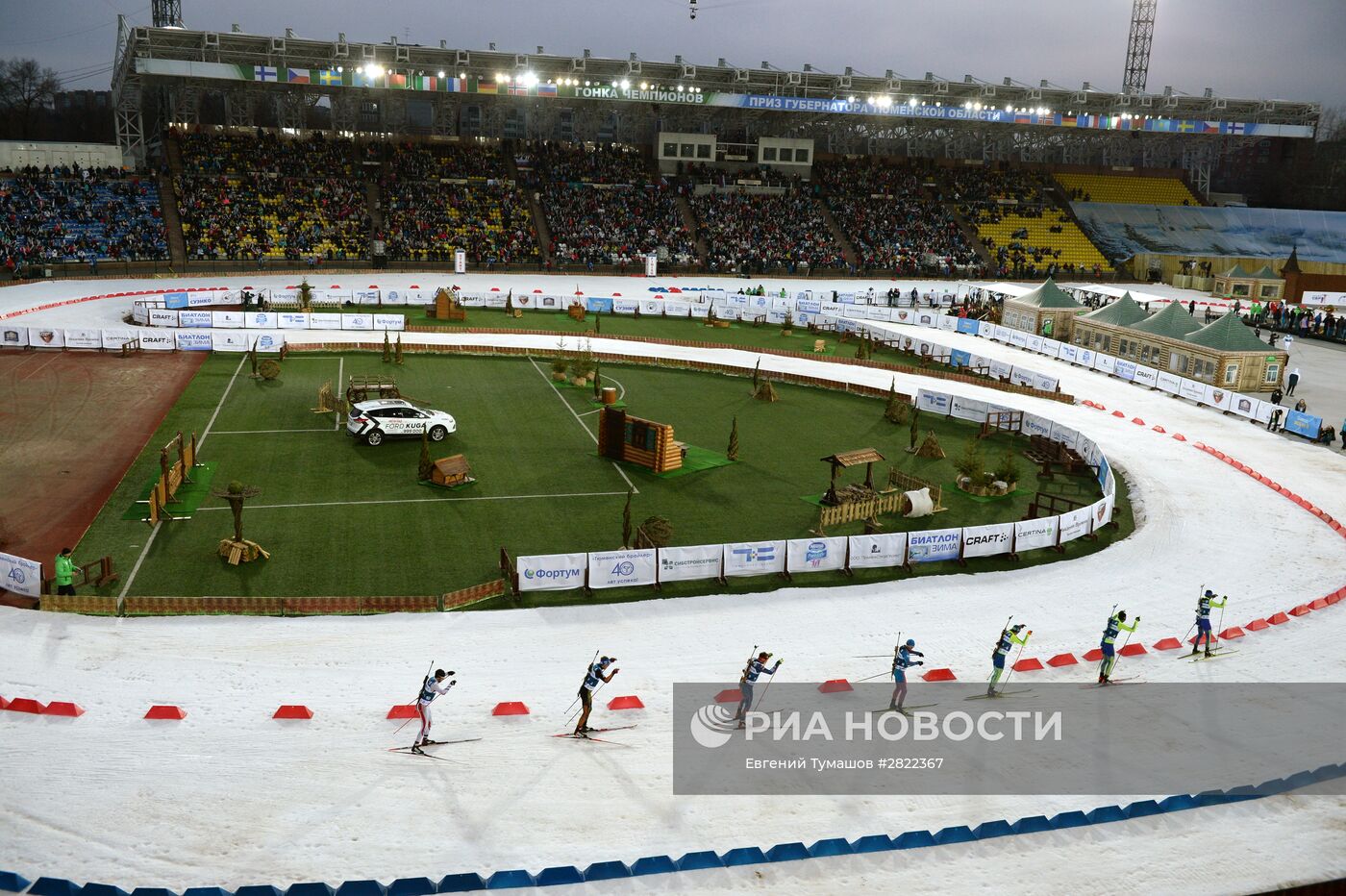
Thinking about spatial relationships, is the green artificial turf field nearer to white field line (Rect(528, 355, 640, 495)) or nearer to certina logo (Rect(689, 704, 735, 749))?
white field line (Rect(528, 355, 640, 495))

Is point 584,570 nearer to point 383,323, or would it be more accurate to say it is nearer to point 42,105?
point 383,323

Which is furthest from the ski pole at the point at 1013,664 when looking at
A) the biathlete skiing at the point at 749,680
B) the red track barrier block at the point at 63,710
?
the red track barrier block at the point at 63,710

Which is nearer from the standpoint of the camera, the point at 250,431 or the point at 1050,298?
the point at 250,431

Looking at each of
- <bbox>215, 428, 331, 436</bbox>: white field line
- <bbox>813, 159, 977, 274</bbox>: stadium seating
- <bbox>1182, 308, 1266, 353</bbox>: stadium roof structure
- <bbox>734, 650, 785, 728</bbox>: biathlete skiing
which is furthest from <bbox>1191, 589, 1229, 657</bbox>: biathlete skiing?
<bbox>813, 159, 977, 274</bbox>: stadium seating

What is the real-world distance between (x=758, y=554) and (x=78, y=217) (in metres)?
68.5

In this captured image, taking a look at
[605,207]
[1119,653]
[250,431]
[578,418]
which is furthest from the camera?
[605,207]

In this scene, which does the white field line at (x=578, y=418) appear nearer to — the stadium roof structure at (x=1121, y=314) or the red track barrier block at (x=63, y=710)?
the red track barrier block at (x=63, y=710)

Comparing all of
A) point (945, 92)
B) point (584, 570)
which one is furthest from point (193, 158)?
point (584, 570)

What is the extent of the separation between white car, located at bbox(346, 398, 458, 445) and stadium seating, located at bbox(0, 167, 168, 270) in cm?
4662

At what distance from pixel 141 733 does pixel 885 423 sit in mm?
29554

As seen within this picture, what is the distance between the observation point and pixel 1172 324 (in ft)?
169

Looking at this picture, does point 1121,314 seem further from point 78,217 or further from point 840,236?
point 78,217

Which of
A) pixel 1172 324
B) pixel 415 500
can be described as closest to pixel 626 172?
pixel 1172 324

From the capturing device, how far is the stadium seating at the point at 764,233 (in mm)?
86562
